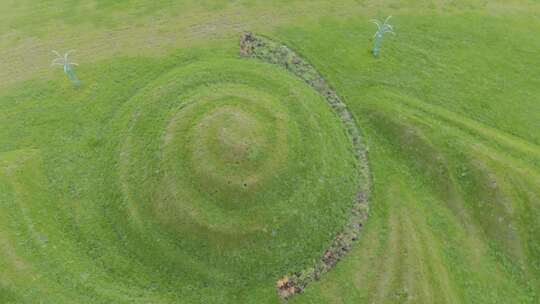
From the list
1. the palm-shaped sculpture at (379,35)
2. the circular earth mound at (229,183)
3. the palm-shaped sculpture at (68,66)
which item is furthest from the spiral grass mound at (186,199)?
the palm-shaped sculpture at (379,35)

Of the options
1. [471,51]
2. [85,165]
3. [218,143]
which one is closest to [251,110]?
[218,143]

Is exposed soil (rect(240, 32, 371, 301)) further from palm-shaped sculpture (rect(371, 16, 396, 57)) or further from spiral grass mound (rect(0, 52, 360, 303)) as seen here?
palm-shaped sculpture (rect(371, 16, 396, 57))

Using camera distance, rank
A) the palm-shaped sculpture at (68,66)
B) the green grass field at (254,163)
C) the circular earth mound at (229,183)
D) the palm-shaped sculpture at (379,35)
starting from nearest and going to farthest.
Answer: the green grass field at (254,163)
the circular earth mound at (229,183)
the palm-shaped sculpture at (68,66)
the palm-shaped sculpture at (379,35)

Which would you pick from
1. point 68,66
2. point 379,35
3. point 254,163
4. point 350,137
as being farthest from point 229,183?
point 379,35

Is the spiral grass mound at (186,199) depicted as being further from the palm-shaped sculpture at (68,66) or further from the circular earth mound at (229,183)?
the palm-shaped sculpture at (68,66)

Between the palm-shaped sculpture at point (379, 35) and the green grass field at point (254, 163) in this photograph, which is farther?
the palm-shaped sculpture at point (379, 35)

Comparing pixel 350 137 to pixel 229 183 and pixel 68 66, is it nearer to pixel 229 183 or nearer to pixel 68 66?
pixel 229 183
